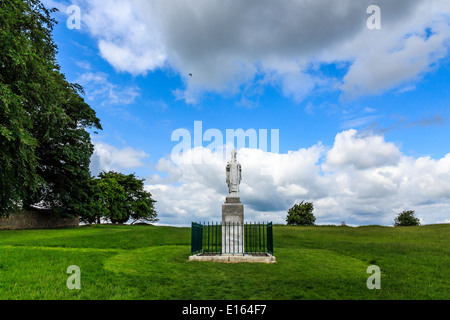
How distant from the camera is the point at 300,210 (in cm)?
5616

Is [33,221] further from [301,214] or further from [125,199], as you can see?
[301,214]

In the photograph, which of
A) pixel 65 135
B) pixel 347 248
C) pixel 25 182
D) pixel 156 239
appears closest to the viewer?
pixel 25 182

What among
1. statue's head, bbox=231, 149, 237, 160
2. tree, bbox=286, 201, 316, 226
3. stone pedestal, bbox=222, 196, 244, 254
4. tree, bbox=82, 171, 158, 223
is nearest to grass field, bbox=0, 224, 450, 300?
stone pedestal, bbox=222, 196, 244, 254

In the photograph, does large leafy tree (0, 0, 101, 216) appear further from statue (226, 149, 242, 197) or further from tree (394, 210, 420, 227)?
tree (394, 210, 420, 227)

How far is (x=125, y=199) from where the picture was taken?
4809cm

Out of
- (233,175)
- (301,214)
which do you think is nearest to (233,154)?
(233,175)

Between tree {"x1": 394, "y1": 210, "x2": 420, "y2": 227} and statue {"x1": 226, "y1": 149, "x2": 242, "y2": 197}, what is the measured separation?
49.0 meters

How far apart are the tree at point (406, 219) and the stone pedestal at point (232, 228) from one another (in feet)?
163

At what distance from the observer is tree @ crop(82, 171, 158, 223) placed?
4359cm

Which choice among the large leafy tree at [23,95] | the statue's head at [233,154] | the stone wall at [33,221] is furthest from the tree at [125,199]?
the statue's head at [233,154]

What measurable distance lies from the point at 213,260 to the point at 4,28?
13990mm

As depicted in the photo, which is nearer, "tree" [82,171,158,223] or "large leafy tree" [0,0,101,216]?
"large leafy tree" [0,0,101,216]
